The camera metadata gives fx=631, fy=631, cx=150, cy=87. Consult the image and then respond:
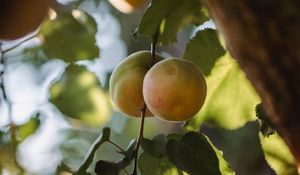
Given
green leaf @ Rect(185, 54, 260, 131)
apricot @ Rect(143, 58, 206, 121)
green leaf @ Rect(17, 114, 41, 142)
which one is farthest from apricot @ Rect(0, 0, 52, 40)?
green leaf @ Rect(17, 114, 41, 142)

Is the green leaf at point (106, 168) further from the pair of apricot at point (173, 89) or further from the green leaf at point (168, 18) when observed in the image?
the green leaf at point (168, 18)

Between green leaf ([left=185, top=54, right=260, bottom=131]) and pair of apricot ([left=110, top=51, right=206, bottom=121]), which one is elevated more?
pair of apricot ([left=110, top=51, right=206, bottom=121])

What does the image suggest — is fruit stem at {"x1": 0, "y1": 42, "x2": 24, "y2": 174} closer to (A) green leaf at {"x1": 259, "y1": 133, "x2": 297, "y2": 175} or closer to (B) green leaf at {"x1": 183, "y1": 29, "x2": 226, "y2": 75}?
(B) green leaf at {"x1": 183, "y1": 29, "x2": 226, "y2": 75}

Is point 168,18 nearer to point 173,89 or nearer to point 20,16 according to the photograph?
point 173,89

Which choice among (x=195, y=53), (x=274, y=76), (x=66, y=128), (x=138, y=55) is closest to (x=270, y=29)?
(x=274, y=76)

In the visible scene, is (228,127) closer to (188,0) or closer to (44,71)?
(188,0)

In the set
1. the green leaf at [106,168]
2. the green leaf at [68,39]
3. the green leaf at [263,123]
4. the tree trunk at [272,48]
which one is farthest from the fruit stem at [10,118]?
the tree trunk at [272,48]
